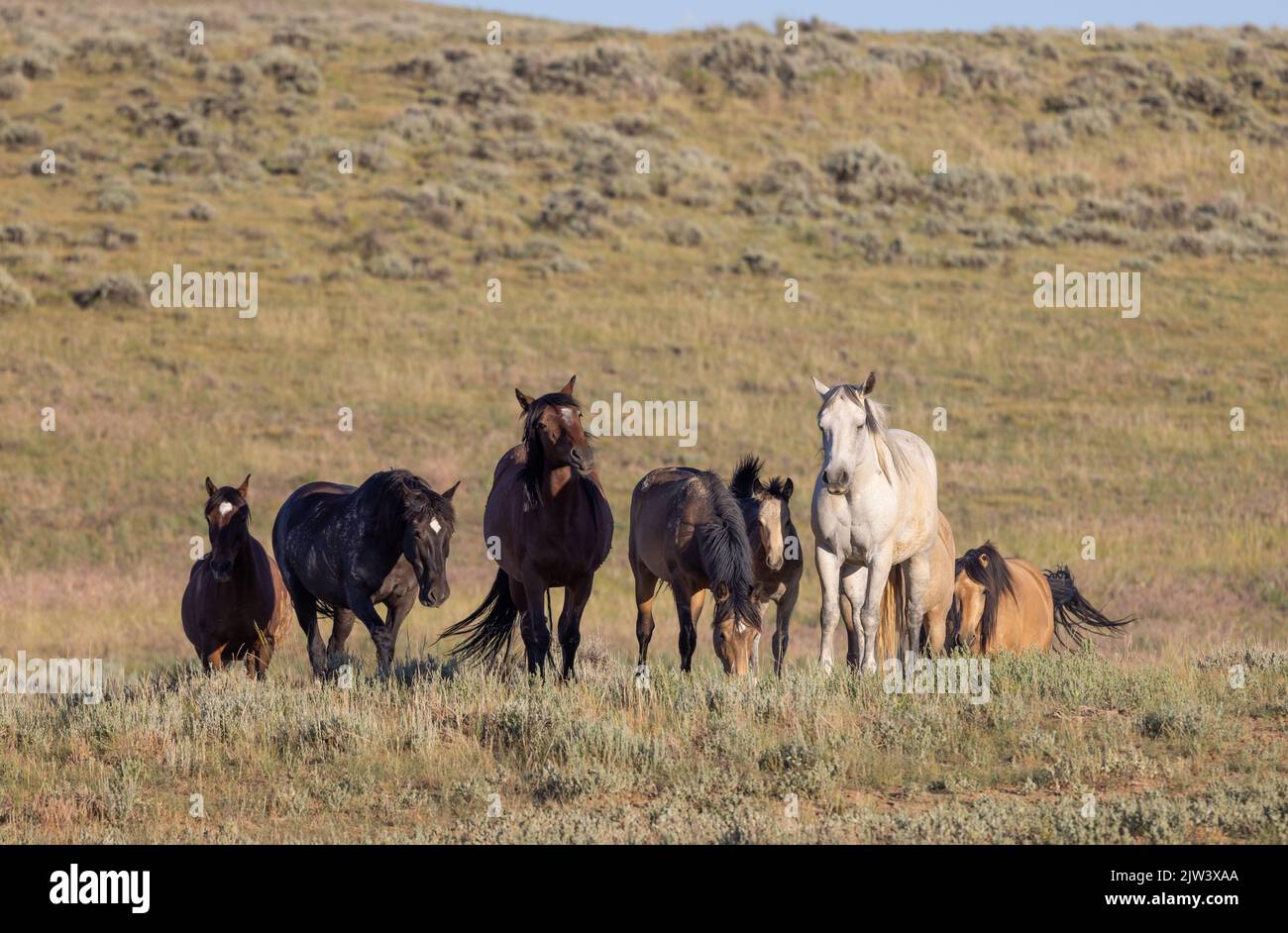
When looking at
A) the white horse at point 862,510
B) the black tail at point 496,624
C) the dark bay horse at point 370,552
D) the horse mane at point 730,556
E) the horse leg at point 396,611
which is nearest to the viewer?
the white horse at point 862,510

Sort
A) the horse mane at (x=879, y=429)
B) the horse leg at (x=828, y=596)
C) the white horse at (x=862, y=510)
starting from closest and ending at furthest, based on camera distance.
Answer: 1. the white horse at (x=862, y=510)
2. the horse mane at (x=879, y=429)
3. the horse leg at (x=828, y=596)

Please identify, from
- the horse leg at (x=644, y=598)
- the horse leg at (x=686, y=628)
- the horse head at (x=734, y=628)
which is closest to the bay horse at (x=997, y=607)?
the horse head at (x=734, y=628)

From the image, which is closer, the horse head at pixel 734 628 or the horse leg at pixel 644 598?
the horse head at pixel 734 628

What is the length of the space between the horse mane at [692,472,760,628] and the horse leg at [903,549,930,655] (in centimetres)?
115

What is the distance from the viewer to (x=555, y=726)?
8602 millimetres

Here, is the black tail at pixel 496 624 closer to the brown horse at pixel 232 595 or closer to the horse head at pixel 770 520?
the brown horse at pixel 232 595

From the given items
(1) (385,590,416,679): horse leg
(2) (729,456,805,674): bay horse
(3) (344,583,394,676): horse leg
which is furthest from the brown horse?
(2) (729,456,805,674): bay horse

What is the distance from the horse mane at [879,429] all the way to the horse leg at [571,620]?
91.8 inches

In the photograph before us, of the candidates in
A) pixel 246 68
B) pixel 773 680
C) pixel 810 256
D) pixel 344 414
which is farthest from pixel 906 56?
pixel 773 680

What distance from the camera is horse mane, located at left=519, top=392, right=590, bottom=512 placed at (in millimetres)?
9812

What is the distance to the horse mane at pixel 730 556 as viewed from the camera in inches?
416

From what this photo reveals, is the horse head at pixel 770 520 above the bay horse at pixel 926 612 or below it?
above

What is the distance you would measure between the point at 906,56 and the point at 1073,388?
2610 centimetres
